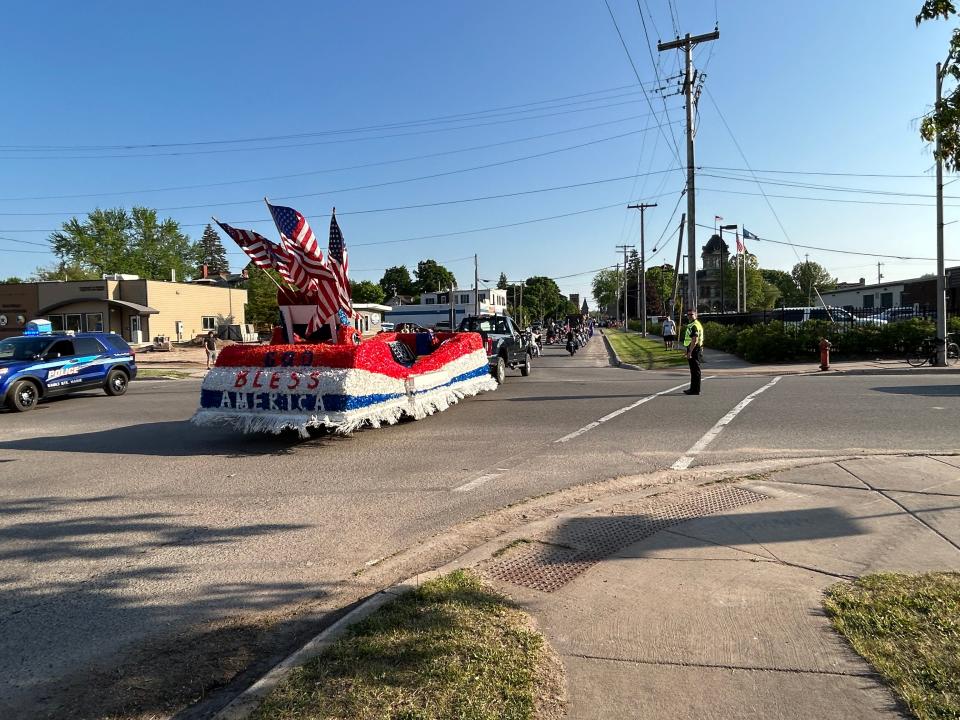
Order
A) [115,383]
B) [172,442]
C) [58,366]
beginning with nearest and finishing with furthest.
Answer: [172,442], [58,366], [115,383]

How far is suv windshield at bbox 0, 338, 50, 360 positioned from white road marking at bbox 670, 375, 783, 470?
1415cm

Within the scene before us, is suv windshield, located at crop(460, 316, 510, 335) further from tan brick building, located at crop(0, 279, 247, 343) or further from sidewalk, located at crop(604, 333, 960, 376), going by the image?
tan brick building, located at crop(0, 279, 247, 343)

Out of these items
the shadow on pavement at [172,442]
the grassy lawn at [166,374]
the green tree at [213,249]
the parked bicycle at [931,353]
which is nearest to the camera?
the shadow on pavement at [172,442]

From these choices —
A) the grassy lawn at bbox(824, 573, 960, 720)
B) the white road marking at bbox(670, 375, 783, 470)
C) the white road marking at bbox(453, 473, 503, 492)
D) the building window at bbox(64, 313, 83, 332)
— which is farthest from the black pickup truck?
the building window at bbox(64, 313, 83, 332)

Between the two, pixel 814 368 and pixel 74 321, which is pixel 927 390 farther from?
pixel 74 321

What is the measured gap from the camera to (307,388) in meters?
8.54

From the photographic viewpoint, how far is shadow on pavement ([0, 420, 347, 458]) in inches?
353

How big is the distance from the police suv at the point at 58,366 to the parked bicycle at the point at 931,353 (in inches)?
888

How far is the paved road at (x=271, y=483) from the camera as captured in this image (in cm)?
414

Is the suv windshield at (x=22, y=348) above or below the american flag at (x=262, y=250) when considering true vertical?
below

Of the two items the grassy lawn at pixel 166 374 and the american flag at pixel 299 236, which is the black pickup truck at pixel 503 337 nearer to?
the american flag at pixel 299 236

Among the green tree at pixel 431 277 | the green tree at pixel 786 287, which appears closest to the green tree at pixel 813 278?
the green tree at pixel 786 287

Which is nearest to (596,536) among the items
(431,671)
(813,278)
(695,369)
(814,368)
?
(431,671)

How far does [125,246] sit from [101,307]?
148 ft
